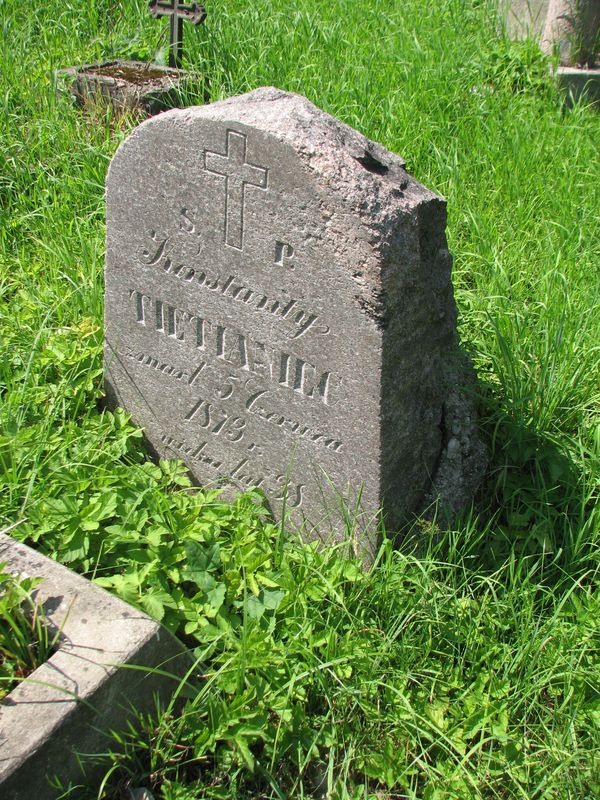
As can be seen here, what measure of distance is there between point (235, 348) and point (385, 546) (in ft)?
2.25

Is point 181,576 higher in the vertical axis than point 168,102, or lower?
lower

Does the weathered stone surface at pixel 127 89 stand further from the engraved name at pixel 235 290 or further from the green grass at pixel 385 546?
the engraved name at pixel 235 290

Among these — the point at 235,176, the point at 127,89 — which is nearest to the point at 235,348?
the point at 235,176

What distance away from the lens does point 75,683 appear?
165cm

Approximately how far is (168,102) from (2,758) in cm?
341

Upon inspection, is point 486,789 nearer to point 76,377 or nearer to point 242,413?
point 242,413

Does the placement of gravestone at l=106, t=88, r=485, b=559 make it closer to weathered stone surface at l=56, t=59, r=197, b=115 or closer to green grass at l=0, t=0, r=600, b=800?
green grass at l=0, t=0, r=600, b=800

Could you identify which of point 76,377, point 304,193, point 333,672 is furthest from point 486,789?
point 76,377

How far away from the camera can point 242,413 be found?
2393 mm

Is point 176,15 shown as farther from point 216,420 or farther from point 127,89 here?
point 216,420

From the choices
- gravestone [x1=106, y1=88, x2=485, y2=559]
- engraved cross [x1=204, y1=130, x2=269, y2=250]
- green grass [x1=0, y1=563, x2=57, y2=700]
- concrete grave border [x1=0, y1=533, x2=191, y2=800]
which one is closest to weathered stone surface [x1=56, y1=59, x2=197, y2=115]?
gravestone [x1=106, y1=88, x2=485, y2=559]

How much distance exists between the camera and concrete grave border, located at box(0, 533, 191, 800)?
1573mm

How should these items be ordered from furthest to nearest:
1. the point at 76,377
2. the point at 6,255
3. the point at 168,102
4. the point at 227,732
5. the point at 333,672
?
1. the point at 168,102
2. the point at 6,255
3. the point at 76,377
4. the point at 333,672
5. the point at 227,732

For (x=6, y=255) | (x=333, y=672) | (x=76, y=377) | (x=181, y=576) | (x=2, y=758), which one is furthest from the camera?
(x=6, y=255)
